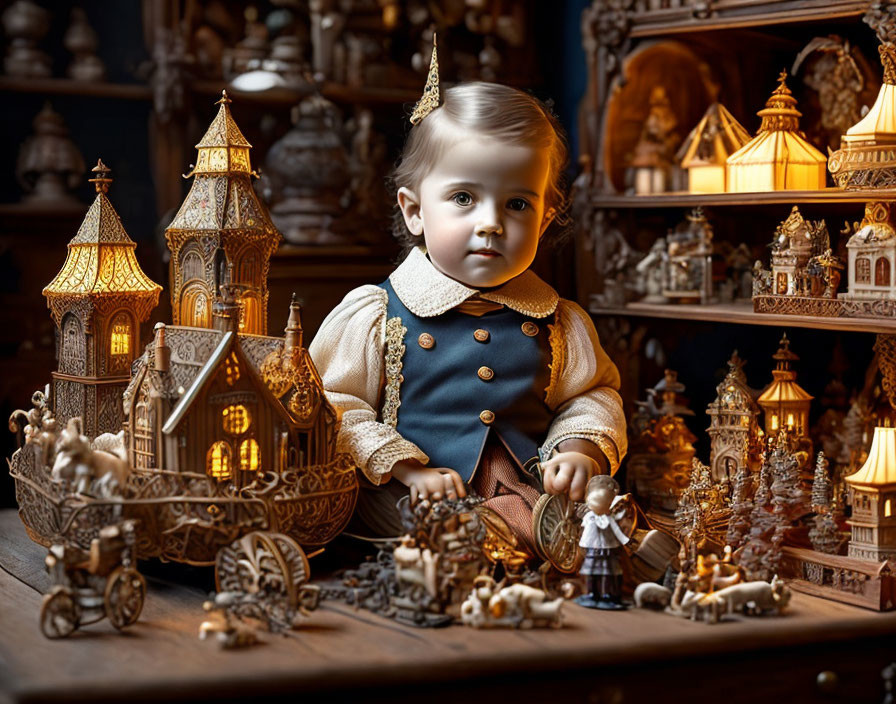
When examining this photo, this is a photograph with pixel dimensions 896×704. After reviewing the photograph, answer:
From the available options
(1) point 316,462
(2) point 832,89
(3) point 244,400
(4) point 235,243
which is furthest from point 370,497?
(2) point 832,89

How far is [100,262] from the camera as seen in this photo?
2.27 m

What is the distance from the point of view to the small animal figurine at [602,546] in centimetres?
203

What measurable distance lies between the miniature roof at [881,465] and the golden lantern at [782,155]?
71 cm

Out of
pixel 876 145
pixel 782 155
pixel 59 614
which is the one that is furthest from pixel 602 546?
pixel 782 155

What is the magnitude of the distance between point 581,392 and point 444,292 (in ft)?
1.05

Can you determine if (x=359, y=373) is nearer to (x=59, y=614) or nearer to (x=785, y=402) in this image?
(x=59, y=614)

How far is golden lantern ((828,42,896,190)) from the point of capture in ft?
8.32

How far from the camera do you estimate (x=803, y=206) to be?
3.05 meters

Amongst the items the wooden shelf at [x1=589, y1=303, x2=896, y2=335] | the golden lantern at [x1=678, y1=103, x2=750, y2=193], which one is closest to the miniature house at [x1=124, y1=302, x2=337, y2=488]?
the wooden shelf at [x1=589, y1=303, x2=896, y2=335]

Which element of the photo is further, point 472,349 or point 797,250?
point 797,250

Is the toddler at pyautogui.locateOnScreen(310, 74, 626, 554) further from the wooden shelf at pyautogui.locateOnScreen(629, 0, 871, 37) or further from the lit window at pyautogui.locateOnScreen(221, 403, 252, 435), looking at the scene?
the wooden shelf at pyautogui.locateOnScreen(629, 0, 871, 37)

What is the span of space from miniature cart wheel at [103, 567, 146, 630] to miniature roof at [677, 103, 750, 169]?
1719mm

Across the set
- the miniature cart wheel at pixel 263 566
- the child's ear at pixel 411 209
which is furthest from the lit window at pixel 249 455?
the child's ear at pixel 411 209

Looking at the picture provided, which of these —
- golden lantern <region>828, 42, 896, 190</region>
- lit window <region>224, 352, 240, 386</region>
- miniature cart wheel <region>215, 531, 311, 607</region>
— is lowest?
miniature cart wheel <region>215, 531, 311, 607</region>
